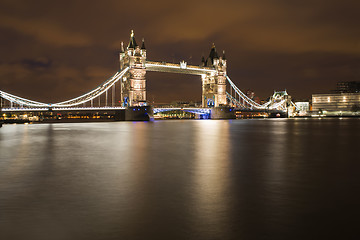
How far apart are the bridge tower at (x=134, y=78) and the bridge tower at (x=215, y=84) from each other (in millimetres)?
24973

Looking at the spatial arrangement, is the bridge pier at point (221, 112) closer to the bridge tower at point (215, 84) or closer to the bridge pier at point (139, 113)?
the bridge tower at point (215, 84)

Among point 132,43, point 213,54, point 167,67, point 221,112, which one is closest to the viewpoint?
point 132,43

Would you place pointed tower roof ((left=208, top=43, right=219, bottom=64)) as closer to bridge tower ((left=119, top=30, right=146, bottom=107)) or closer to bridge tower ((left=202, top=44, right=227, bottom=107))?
bridge tower ((left=202, top=44, right=227, bottom=107))

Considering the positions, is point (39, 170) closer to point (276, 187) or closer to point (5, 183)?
point (5, 183)

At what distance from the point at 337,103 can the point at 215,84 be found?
226 ft

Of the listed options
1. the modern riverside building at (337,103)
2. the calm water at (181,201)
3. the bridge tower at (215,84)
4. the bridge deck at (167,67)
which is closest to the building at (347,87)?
the modern riverside building at (337,103)

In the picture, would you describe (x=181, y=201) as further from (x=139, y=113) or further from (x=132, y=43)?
(x=132, y=43)

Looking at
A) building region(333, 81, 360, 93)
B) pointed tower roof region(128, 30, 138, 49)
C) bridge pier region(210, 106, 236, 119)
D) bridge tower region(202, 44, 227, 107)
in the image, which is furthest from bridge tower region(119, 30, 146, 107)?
building region(333, 81, 360, 93)

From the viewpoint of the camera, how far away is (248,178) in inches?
290

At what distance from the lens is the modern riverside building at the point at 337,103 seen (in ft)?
398

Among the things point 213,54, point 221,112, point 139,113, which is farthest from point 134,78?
point 213,54

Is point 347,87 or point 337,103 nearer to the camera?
point 337,103

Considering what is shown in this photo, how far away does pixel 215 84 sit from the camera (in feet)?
267

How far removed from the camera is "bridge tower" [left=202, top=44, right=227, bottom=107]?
8144 cm
